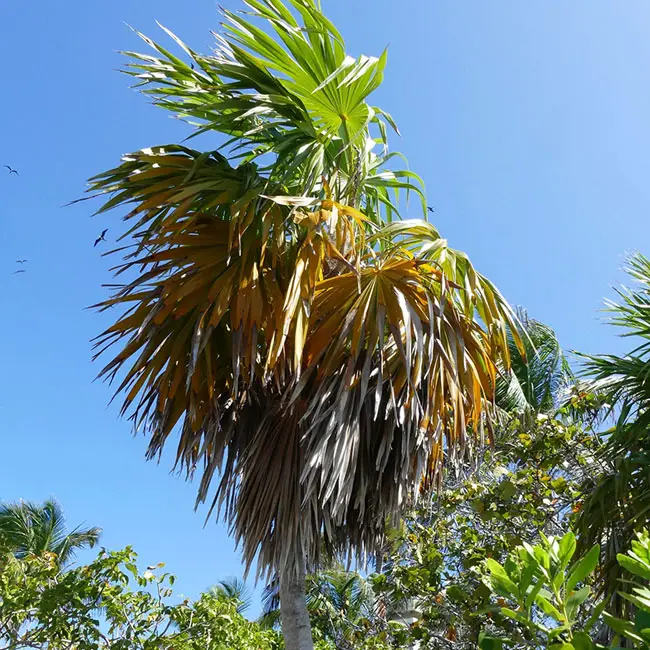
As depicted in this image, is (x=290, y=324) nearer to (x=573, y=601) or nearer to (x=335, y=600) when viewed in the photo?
(x=573, y=601)

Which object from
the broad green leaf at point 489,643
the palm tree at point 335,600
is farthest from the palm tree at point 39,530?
the broad green leaf at point 489,643

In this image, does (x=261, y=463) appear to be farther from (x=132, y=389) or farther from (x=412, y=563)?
(x=412, y=563)

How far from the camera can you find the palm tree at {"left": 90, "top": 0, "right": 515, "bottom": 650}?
3.74m

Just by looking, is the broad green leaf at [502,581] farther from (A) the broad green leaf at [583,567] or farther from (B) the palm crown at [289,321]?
(B) the palm crown at [289,321]

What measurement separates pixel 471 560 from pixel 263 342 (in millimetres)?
3169

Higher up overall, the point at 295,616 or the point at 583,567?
the point at 295,616

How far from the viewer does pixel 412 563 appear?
719 centimetres

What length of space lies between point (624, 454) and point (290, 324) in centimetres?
242

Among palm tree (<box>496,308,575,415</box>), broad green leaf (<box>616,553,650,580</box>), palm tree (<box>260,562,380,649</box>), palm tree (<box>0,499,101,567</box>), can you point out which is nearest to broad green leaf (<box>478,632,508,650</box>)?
broad green leaf (<box>616,553,650,580</box>)

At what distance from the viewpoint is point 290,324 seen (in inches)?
146

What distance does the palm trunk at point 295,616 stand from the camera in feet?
13.1

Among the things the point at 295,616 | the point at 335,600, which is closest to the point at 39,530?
the point at 335,600

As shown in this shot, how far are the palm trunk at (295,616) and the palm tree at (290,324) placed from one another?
0.01 meters

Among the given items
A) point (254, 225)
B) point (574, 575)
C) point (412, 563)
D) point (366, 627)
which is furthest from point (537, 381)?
point (574, 575)
